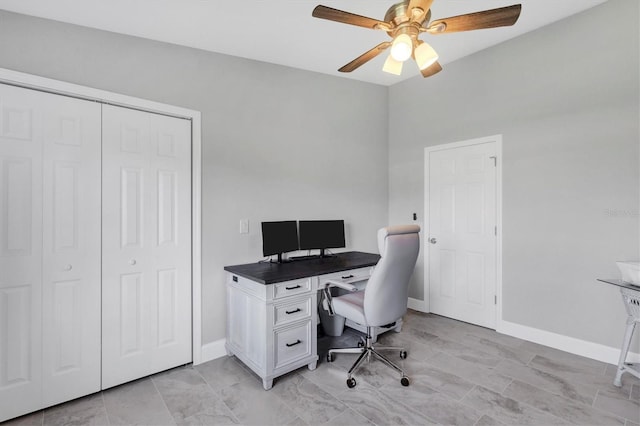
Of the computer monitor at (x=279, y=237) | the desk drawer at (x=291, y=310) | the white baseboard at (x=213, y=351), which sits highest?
the computer monitor at (x=279, y=237)

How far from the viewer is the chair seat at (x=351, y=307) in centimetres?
238

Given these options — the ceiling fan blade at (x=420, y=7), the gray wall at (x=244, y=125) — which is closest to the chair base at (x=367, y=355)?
the gray wall at (x=244, y=125)

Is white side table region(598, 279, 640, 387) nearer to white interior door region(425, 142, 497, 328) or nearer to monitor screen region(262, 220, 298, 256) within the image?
white interior door region(425, 142, 497, 328)

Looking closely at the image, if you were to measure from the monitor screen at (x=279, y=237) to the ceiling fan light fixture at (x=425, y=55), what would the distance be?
1.80m

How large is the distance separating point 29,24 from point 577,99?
431 cm

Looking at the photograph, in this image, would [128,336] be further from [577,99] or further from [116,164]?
[577,99]

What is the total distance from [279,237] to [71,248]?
1575 millimetres

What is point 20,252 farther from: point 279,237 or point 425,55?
point 425,55

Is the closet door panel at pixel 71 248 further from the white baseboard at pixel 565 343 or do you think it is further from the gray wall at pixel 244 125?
the white baseboard at pixel 565 343

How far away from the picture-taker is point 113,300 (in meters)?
2.29

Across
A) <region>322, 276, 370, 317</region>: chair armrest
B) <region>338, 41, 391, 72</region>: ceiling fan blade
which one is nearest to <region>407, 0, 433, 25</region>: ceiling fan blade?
<region>338, 41, 391, 72</region>: ceiling fan blade

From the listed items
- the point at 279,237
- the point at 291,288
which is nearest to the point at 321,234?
the point at 279,237

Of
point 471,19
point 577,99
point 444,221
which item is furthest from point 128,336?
point 577,99

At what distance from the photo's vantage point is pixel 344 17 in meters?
1.72
